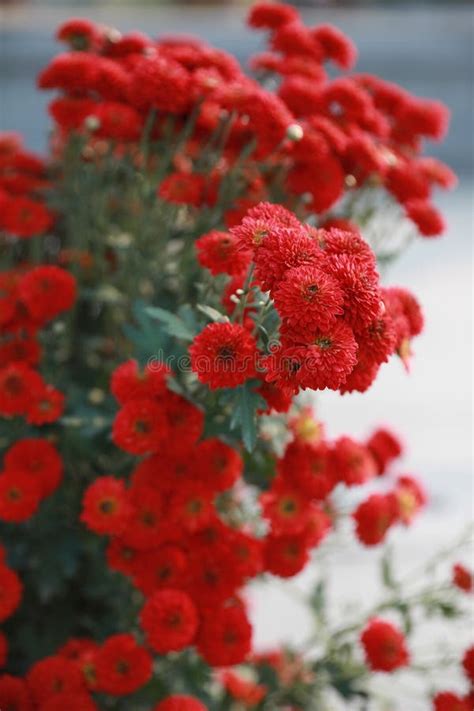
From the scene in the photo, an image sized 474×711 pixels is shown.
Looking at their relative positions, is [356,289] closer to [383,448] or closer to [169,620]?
[169,620]

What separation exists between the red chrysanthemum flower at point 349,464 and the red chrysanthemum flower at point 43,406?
31cm

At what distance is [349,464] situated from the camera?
94 centimetres

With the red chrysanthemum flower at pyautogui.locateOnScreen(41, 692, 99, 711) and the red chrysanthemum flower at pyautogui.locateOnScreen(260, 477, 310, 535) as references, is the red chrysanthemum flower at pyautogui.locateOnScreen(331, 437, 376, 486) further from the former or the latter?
the red chrysanthemum flower at pyautogui.locateOnScreen(41, 692, 99, 711)

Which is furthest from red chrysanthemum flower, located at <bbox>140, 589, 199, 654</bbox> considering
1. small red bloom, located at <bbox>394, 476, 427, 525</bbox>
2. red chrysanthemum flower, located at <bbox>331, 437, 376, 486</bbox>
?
small red bloom, located at <bbox>394, 476, 427, 525</bbox>

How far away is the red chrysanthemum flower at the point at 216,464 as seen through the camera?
2.84 feet

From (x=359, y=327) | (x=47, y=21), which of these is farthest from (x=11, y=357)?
(x=47, y=21)

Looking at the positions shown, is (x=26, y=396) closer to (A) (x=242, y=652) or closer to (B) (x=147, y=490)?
(B) (x=147, y=490)

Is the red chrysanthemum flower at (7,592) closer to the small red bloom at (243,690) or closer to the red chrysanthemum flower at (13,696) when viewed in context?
the red chrysanthemum flower at (13,696)

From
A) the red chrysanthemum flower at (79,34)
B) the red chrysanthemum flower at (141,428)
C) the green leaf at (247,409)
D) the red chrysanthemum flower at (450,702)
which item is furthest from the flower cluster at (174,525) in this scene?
the red chrysanthemum flower at (79,34)

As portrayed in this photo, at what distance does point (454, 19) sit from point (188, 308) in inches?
131

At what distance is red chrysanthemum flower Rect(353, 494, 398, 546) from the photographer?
3.27ft

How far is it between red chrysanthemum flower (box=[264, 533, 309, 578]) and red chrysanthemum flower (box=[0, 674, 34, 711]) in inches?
11.3

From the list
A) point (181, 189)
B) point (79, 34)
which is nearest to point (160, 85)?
point (181, 189)

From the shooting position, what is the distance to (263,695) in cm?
115
